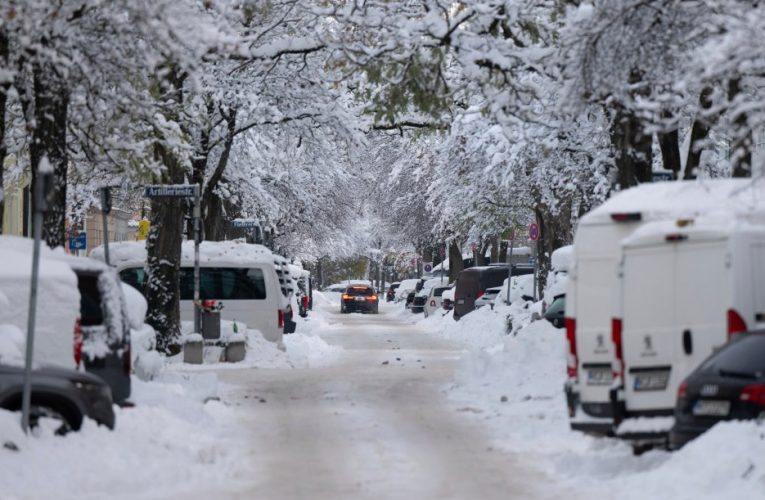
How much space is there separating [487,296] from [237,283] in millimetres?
19634

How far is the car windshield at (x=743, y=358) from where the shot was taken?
11516mm

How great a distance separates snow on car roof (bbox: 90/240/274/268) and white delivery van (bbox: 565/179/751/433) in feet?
51.8

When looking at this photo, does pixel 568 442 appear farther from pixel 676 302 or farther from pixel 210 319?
pixel 210 319

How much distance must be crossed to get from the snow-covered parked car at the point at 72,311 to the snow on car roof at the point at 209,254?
14.1 metres

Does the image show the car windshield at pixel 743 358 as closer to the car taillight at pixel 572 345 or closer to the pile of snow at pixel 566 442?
the pile of snow at pixel 566 442


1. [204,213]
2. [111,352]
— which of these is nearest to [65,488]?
[111,352]

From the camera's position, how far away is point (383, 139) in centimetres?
6556

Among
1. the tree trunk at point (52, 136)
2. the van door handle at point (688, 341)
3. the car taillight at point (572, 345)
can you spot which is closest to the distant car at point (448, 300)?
the tree trunk at point (52, 136)

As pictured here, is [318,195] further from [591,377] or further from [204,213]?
[591,377]

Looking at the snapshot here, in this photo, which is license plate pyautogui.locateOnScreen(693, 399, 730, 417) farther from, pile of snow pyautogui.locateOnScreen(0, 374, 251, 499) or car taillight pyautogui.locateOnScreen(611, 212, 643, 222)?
pile of snow pyautogui.locateOnScreen(0, 374, 251, 499)

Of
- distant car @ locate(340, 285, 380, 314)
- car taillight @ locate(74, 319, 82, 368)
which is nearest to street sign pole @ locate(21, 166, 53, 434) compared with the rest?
car taillight @ locate(74, 319, 82, 368)

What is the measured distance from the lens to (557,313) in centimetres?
2966

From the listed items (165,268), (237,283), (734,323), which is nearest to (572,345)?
(734,323)

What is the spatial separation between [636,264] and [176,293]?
16.1 m
